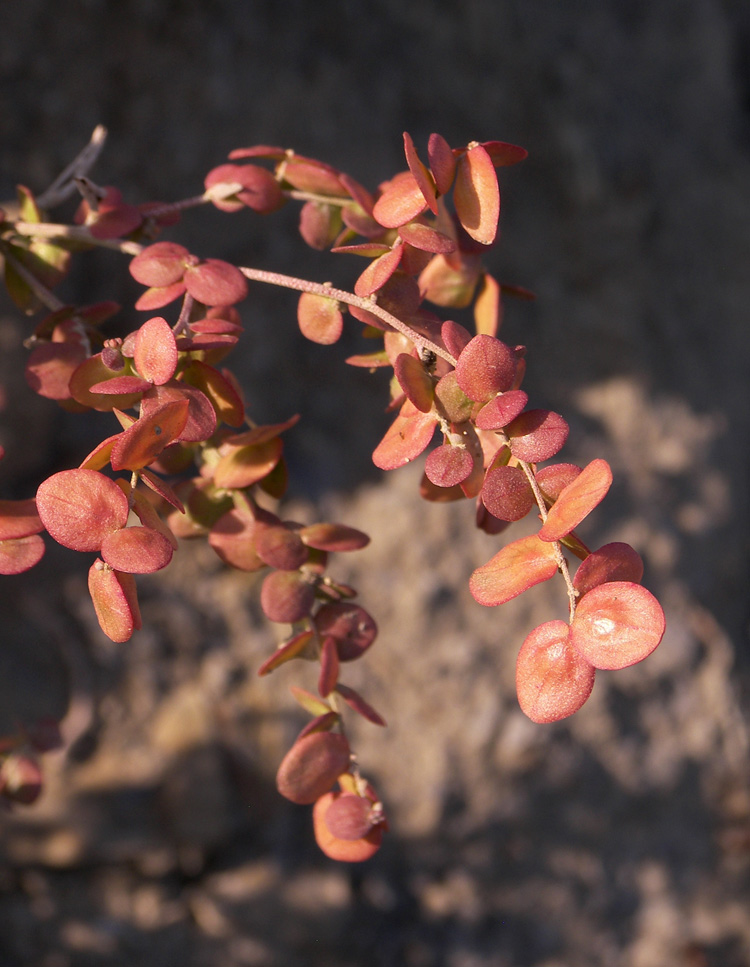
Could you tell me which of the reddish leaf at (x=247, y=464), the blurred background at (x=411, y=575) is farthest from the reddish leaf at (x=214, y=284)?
the blurred background at (x=411, y=575)

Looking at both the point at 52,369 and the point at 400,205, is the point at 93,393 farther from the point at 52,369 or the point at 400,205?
the point at 400,205

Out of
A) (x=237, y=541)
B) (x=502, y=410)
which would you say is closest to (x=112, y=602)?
(x=237, y=541)

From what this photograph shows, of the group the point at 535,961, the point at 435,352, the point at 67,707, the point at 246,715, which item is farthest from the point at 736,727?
the point at 435,352

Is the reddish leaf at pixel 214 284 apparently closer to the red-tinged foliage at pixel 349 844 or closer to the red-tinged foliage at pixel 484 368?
the red-tinged foliage at pixel 484 368

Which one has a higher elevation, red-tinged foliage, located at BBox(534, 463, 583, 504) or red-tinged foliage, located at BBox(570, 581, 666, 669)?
red-tinged foliage, located at BBox(534, 463, 583, 504)

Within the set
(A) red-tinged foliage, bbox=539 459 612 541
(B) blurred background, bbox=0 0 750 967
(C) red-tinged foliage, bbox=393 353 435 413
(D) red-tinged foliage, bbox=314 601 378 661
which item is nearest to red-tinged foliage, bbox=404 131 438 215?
(C) red-tinged foliage, bbox=393 353 435 413

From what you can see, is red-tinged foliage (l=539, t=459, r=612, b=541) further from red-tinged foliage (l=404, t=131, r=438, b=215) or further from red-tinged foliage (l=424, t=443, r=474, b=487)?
red-tinged foliage (l=404, t=131, r=438, b=215)

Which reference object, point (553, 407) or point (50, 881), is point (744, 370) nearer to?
point (553, 407)
